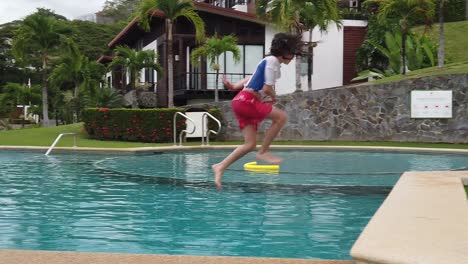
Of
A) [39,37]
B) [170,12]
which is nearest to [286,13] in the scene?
[170,12]

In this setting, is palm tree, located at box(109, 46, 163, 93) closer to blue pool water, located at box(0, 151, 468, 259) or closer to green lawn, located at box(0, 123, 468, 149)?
green lawn, located at box(0, 123, 468, 149)

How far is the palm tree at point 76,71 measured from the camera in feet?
93.9

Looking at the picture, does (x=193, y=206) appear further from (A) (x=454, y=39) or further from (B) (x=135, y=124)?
(A) (x=454, y=39)

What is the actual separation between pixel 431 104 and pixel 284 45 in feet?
52.2

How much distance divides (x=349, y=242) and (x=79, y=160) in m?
11.3

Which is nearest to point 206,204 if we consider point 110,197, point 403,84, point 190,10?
point 110,197

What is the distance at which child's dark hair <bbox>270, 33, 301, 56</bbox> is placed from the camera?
5.74 metres

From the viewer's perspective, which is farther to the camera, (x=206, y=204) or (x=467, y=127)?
(x=467, y=127)

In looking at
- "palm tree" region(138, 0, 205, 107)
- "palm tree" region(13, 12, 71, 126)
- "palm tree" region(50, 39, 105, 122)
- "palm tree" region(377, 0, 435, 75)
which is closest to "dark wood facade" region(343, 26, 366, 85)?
"palm tree" region(377, 0, 435, 75)

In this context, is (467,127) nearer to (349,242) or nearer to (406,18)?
(406,18)

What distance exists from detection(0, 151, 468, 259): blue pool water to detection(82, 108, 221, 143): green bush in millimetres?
7090

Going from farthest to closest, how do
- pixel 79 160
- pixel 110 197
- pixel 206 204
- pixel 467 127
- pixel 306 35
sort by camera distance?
1. pixel 306 35
2. pixel 467 127
3. pixel 79 160
4. pixel 110 197
5. pixel 206 204

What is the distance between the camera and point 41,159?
1593 cm

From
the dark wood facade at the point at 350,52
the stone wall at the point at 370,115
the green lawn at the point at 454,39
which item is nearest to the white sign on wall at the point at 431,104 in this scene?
the stone wall at the point at 370,115
